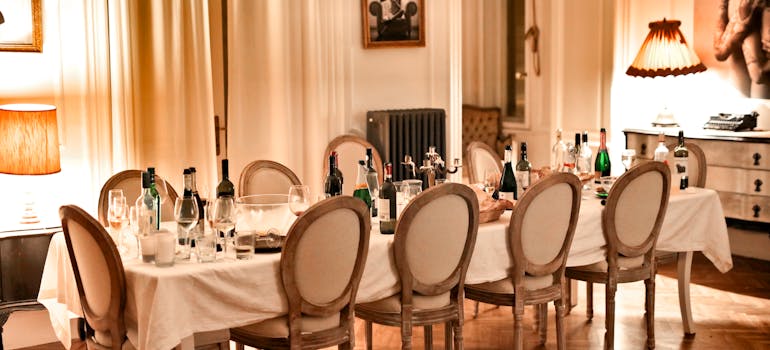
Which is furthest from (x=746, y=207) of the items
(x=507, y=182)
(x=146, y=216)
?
(x=146, y=216)

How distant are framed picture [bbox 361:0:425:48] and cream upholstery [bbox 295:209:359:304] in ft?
9.90

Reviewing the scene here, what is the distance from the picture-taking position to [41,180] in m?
4.96

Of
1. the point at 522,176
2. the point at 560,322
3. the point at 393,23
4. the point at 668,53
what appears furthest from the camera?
the point at 668,53

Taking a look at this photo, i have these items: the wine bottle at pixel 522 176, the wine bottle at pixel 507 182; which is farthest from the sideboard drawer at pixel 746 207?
the wine bottle at pixel 507 182

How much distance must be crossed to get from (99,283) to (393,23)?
11.4 feet

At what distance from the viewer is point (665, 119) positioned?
22.6 feet

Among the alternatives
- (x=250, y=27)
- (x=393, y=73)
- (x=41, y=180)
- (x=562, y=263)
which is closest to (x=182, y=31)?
(x=250, y=27)

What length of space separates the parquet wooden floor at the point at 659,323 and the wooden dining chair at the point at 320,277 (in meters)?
1.28

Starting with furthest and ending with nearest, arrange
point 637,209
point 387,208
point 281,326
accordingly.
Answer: point 637,209, point 387,208, point 281,326

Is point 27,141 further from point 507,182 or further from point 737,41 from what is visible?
point 737,41

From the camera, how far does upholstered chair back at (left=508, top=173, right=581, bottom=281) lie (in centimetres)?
400

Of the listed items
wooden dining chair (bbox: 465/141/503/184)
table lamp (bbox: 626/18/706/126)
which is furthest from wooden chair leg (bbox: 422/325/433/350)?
table lamp (bbox: 626/18/706/126)

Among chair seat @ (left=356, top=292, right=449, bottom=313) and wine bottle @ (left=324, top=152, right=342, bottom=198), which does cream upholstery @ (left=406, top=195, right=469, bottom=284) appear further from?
wine bottle @ (left=324, top=152, right=342, bottom=198)

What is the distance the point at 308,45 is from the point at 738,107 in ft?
9.97
